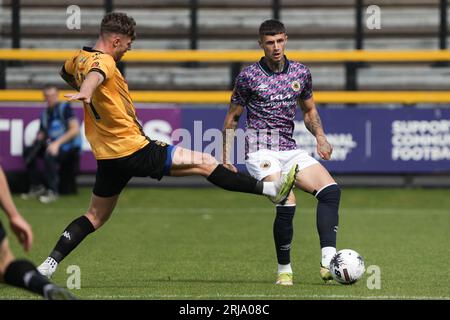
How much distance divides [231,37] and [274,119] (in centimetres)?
1208

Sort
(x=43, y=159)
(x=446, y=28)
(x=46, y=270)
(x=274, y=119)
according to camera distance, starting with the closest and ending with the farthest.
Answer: (x=46, y=270)
(x=274, y=119)
(x=43, y=159)
(x=446, y=28)

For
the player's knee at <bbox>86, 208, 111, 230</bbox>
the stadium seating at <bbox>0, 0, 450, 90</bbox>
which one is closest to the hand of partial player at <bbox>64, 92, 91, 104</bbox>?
the player's knee at <bbox>86, 208, 111, 230</bbox>

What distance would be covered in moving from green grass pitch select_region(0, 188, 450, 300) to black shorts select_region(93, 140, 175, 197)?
35.4 inches

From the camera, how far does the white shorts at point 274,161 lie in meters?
9.48

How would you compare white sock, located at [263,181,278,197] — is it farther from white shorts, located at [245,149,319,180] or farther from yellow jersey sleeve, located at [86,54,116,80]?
yellow jersey sleeve, located at [86,54,116,80]

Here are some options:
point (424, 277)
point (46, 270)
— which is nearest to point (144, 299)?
point (46, 270)

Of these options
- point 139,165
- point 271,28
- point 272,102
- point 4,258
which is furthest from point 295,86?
point 4,258

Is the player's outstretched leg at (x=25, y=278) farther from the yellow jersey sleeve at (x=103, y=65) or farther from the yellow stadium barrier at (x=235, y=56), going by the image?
the yellow stadium barrier at (x=235, y=56)

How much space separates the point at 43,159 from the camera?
1708cm

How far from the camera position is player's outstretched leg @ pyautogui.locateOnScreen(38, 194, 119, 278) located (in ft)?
29.7

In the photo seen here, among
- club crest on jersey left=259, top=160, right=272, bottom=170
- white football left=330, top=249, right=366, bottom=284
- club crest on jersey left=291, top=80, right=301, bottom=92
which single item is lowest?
white football left=330, top=249, right=366, bottom=284

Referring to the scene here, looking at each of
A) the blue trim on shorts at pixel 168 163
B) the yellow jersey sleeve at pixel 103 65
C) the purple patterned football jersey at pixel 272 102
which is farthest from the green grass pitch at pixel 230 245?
the yellow jersey sleeve at pixel 103 65
